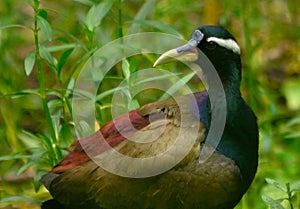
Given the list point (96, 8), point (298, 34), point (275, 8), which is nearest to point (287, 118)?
point (298, 34)

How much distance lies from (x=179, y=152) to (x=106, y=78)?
1.01 metres

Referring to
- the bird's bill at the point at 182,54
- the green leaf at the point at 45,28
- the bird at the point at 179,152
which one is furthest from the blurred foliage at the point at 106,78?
the bird's bill at the point at 182,54

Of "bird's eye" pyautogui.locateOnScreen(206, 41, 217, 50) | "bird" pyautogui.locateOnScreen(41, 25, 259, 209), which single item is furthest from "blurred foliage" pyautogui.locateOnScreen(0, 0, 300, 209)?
"bird's eye" pyautogui.locateOnScreen(206, 41, 217, 50)

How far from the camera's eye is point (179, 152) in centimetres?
388

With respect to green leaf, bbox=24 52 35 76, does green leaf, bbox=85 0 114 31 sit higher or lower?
higher

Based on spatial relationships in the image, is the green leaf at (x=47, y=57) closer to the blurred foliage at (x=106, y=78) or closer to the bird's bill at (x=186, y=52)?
the blurred foliage at (x=106, y=78)

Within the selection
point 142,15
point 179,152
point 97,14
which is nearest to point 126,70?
point 97,14

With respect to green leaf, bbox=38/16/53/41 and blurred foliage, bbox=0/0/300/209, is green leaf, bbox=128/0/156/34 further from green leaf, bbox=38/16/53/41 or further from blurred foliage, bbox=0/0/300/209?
green leaf, bbox=38/16/53/41

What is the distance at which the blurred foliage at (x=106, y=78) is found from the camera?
4379mm

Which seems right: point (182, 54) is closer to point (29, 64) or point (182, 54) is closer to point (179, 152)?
point (179, 152)

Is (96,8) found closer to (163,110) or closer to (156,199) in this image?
(163,110)

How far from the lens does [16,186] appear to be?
5.17 metres

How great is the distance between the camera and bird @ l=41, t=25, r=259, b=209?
390 centimetres

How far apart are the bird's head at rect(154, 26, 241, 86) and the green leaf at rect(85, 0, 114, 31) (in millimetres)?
459
